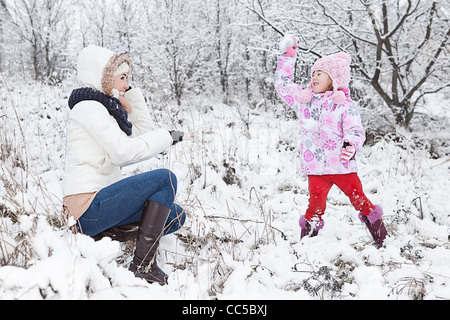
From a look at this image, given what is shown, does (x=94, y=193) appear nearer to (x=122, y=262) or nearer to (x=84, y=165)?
(x=84, y=165)

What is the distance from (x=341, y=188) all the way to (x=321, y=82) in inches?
31.1

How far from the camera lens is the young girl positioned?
2387 millimetres

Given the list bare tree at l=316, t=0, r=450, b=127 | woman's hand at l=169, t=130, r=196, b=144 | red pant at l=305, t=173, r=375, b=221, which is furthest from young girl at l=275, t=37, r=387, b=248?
bare tree at l=316, t=0, r=450, b=127

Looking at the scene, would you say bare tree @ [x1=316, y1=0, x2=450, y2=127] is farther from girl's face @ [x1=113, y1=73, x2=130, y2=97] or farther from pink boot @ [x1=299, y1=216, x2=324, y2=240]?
girl's face @ [x1=113, y1=73, x2=130, y2=97]

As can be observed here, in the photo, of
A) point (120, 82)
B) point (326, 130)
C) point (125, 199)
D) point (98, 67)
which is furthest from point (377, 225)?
point (98, 67)

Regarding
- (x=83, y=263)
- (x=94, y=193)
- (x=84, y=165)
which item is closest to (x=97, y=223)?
(x=94, y=193)

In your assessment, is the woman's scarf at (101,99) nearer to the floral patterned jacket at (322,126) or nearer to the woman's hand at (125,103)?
the woman's hand at (125,103)

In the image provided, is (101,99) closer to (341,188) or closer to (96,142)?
(96,142)

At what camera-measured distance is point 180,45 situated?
9.55m

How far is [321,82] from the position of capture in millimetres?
2473

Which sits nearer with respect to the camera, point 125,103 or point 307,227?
point 125,103

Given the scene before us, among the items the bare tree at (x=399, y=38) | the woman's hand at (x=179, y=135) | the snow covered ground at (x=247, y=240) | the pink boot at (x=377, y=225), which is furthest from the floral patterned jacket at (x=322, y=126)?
the bare tree at (x=399, y=38)

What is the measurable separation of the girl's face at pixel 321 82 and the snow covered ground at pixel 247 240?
950 mm

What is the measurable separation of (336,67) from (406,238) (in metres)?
1.36
